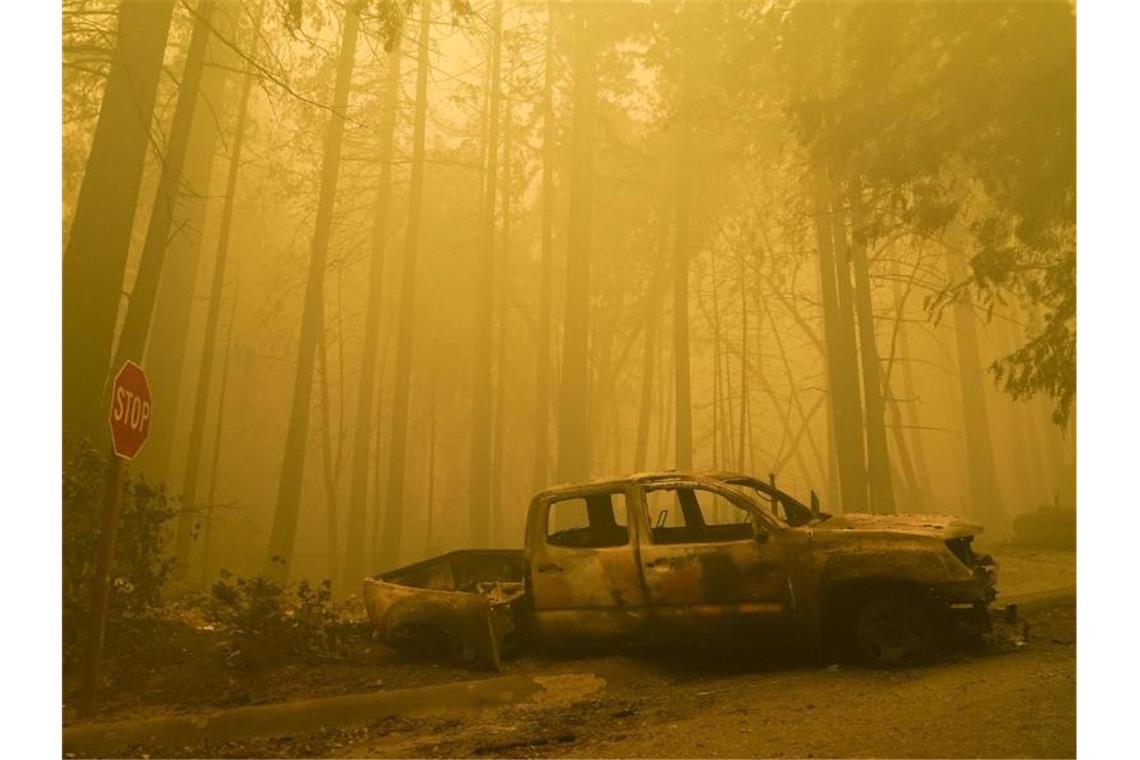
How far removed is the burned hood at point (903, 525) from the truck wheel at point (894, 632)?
1.41 ft

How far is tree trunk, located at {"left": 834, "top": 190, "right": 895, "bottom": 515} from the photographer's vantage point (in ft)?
24.6

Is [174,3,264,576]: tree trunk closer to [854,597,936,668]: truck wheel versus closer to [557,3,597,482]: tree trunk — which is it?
[557,3,597,482]: tree trunk

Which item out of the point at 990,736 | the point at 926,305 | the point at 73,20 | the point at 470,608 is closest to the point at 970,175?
the point at 926,305

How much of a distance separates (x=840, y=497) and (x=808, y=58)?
4.08m

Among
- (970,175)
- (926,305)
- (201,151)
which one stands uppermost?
(201,151)

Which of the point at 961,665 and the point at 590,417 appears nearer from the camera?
the point at 961,665

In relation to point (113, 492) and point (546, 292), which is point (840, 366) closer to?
point (546, 292)

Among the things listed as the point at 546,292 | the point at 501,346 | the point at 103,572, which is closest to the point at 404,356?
the point at 501,346

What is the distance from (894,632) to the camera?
5016mm

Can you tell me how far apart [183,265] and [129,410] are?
5963 mm

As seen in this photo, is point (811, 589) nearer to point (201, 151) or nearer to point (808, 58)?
point (808, 58)

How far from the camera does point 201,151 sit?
828cm

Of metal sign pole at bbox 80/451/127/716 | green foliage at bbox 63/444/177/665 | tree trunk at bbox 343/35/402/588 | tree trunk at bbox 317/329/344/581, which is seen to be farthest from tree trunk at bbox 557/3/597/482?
metal sign pole at bbox 80/451/127/716

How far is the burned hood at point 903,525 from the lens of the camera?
5008 millimetres
